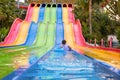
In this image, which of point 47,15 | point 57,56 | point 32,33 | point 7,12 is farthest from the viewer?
point 47,15

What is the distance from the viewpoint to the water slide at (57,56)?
8.41 m

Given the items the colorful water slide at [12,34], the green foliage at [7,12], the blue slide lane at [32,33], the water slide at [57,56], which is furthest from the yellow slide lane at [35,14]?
the colorful water slide at [12,34]

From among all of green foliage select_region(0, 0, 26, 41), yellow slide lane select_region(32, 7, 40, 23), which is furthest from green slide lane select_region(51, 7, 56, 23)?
green foliage select_region(0, 0, 26, 41)

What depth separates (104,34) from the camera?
27.6m

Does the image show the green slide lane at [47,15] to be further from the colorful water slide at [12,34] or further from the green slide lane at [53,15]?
the colorful water slide at [12,34]

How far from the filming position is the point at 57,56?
14898 millimetres

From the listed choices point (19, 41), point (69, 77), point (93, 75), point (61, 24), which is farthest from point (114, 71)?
point (61, 24)

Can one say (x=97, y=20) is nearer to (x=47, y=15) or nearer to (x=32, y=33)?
(x=47, y=15)

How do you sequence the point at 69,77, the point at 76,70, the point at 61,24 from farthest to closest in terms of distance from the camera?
1. the point at 61,24
2. the point at 76,70
3. the point at 69,77

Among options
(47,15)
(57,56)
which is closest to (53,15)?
(47,15)

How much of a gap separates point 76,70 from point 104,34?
1844 cm

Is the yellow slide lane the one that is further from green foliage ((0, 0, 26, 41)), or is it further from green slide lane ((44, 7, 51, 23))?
green foliage ((0, 0, 26, 41))

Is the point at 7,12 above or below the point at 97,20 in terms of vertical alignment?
above

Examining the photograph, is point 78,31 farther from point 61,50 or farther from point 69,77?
point 69,77
